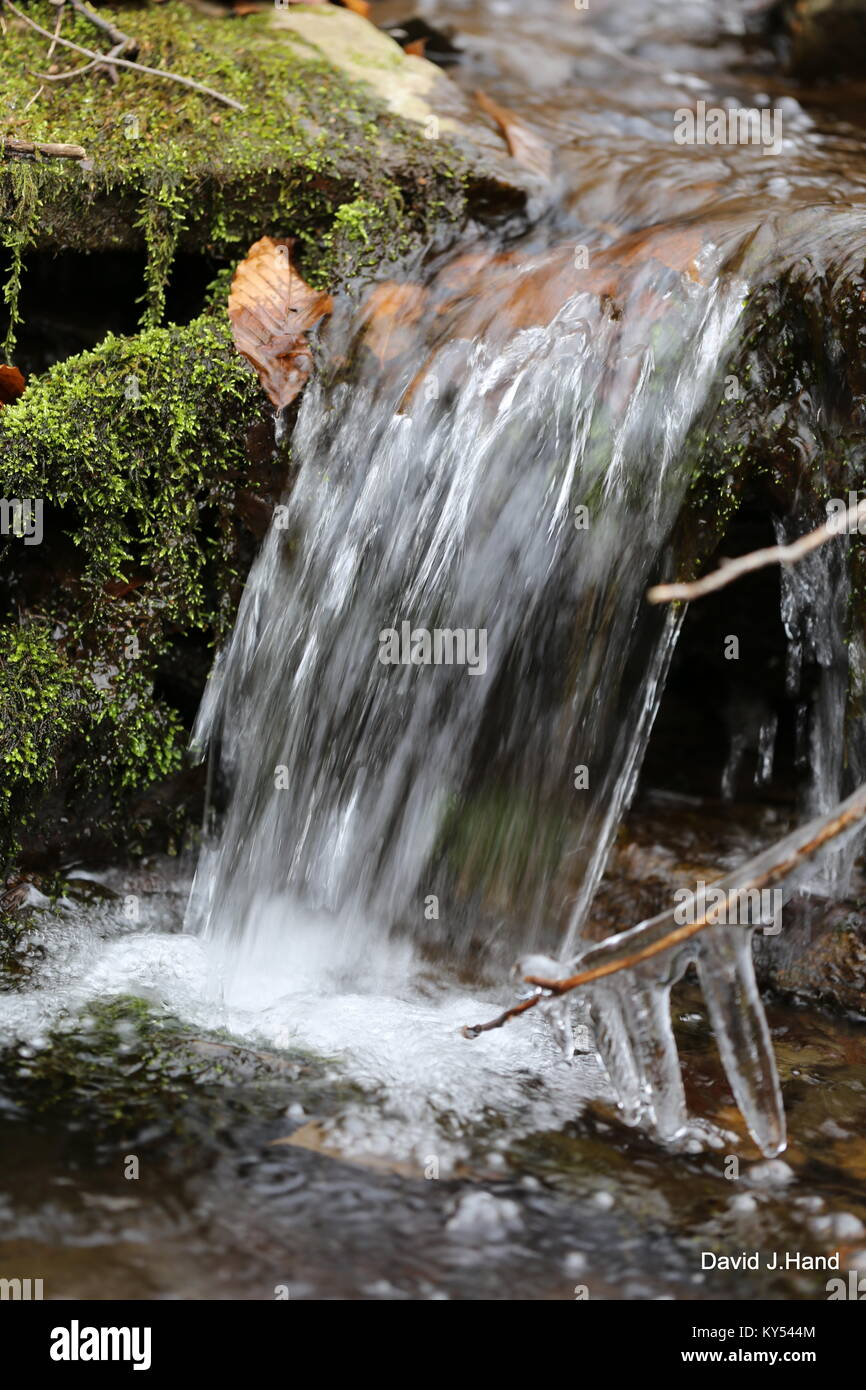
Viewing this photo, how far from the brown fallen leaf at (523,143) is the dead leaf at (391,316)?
79cm

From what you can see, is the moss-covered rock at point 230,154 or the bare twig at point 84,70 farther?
the bare twig at point 84,70

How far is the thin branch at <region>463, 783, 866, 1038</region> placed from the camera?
223cm

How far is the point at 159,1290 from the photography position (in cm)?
203

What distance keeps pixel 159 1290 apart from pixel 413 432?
2.27 m

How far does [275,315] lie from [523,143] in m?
1.28

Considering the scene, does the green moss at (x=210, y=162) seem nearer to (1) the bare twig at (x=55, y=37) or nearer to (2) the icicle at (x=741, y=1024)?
(1) the bare twig at (x=55, y=37)

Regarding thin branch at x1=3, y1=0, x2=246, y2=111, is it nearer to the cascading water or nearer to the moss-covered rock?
the moss-covered rock

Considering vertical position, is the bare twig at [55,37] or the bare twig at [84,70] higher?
the bare twig at [55,37]

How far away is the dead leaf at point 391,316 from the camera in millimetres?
3586

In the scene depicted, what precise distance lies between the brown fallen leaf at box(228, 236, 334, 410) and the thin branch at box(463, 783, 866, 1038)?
1971mm

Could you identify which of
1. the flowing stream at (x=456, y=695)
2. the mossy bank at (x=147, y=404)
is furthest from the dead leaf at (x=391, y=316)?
the mossy bank at (x=147, y=404)

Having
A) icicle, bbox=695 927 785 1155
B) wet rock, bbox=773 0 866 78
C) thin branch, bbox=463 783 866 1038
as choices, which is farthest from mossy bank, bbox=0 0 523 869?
wet rock, bbox=773 0 866 78
